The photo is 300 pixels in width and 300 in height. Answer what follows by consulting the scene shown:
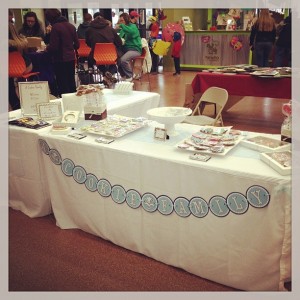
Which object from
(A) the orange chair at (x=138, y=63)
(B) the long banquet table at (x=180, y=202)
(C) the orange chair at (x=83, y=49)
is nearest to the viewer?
(B) the long banquet table at (x=180, y=202)

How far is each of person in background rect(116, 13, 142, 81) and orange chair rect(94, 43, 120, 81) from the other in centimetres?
103

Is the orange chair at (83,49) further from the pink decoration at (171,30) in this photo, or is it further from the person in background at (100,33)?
the pink decoration at (171,30)

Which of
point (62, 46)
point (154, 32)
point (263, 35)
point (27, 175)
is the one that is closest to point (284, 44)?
point (263, 35)

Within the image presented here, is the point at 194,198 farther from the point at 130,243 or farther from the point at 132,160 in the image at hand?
the point at 130,243

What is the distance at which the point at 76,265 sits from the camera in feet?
7.08

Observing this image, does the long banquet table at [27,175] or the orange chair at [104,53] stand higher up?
the orange chair at [104,53]

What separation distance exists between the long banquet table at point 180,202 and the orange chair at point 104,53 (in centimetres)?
417

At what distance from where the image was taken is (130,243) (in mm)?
2238

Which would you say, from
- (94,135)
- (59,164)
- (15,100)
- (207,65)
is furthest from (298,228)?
(207,65)

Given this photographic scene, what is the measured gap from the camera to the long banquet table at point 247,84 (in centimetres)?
436

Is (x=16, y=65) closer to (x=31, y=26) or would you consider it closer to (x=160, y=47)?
(x=31, y=26)

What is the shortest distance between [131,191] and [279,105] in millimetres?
4731

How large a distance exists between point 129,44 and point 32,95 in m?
4.92

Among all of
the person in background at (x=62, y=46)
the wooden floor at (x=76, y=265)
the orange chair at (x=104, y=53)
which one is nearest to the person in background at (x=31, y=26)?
the orange chair at (x=104, y=53)
